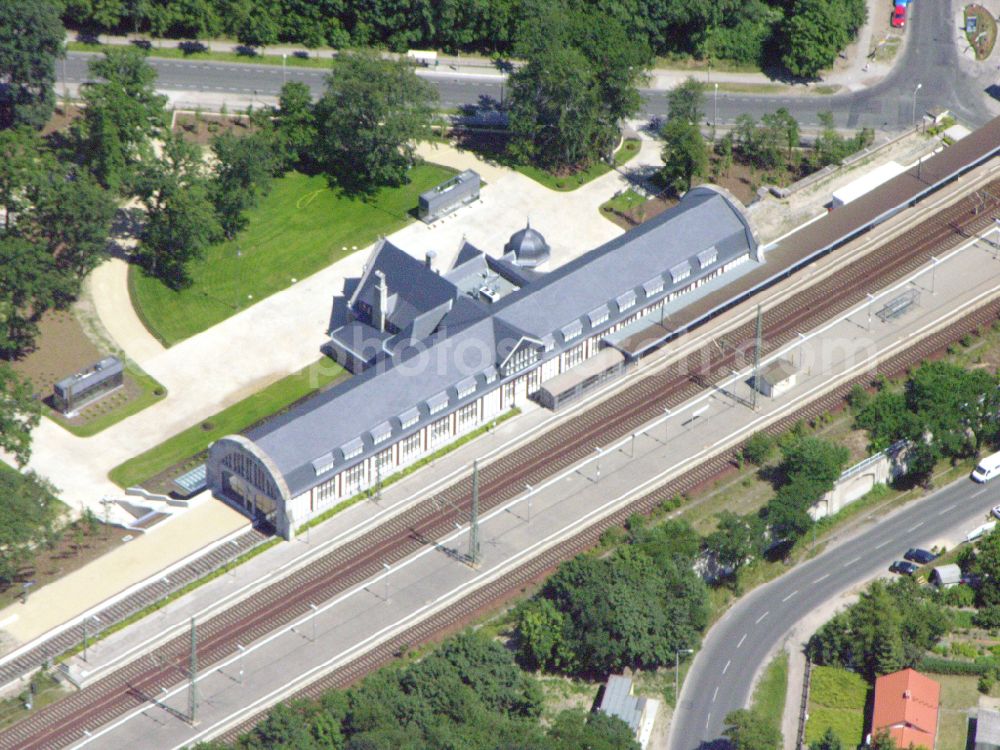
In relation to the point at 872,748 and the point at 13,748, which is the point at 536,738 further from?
the point at 13,748

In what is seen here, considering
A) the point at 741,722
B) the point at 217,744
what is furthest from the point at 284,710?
the point at 741,722

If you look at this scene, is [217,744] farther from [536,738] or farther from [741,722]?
[741,722]

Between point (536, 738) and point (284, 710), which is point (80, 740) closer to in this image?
point (284, 710)

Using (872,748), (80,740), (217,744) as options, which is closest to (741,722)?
(872,748)

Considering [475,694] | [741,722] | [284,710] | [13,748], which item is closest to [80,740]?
[13,748]
